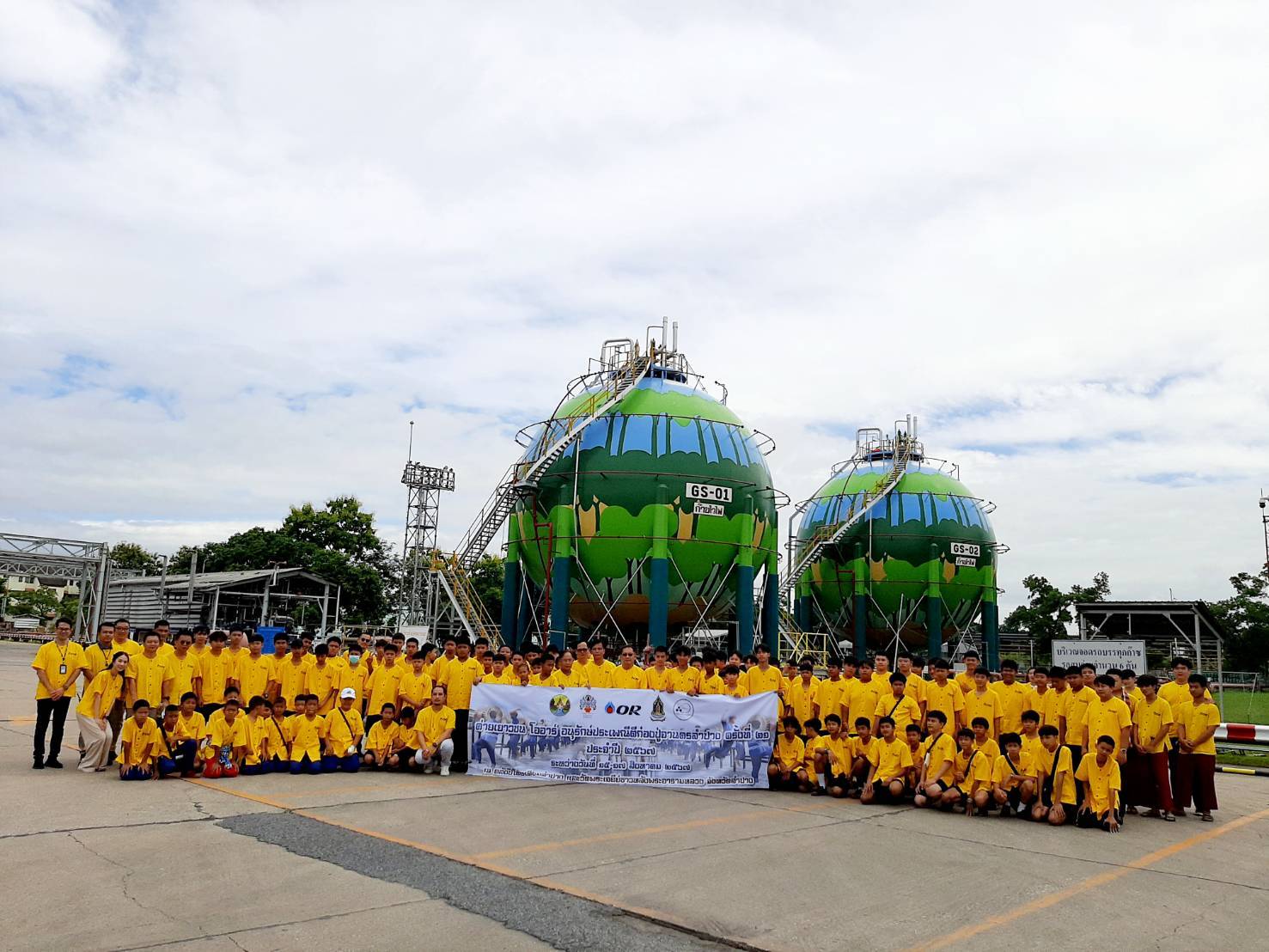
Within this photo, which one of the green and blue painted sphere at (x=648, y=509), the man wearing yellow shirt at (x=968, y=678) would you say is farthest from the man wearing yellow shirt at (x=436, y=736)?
the green and blue painted sphere at (x=648, y=509)

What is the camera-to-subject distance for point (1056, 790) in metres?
11.1

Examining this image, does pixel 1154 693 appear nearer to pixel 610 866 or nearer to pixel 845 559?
pixel 610 866

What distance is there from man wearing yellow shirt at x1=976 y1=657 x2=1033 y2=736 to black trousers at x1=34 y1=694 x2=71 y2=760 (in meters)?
11.7

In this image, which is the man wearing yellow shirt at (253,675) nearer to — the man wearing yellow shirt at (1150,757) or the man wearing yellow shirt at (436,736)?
the man wearing yellow shirt at (436,736)

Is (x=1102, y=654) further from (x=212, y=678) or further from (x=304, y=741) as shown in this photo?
(x=212, y=678)

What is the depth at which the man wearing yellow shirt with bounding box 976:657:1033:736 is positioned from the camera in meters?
12.6

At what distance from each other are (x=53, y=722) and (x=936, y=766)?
10.9 m

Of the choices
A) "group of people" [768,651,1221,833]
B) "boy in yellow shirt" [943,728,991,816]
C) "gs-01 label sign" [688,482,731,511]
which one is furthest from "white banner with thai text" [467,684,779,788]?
"gs-01 label sign" [688,482,731,511]

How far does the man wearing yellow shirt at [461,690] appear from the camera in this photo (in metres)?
13.2

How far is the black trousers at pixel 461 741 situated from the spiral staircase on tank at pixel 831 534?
2272 centimetres

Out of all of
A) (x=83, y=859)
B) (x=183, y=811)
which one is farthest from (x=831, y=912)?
(x=183, y=811)

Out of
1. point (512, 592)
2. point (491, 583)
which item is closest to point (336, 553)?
point (491, 583)

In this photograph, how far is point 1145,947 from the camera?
6355mm

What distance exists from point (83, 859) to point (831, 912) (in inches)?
224
